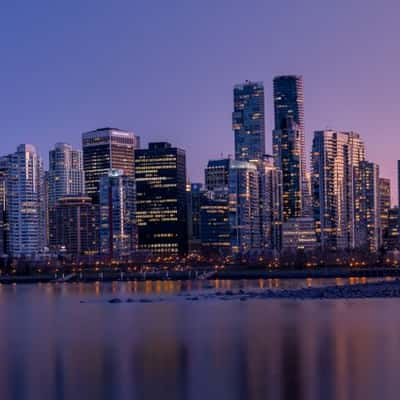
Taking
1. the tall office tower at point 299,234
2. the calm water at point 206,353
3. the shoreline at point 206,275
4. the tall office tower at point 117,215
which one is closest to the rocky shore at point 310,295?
the calm water at point 206,353

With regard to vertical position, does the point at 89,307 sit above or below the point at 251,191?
below

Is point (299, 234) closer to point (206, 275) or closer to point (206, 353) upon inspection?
point (206, 275)

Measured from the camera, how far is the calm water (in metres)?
25.9

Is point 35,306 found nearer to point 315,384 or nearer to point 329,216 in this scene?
point 315,384

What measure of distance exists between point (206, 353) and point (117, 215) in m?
139

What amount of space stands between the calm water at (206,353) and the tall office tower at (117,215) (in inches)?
4437

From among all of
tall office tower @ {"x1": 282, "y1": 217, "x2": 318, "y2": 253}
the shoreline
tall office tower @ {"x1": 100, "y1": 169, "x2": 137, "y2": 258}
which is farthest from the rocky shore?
tall office tower @ {"x1": 282, "y1": 217, "x2": 318, "y2": 253}

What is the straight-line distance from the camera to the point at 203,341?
38.2 meters

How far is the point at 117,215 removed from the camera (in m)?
172

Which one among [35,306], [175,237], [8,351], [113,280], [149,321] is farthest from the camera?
[175,237]

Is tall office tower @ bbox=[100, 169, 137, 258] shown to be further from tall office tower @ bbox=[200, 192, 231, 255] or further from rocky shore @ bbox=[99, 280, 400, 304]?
rocky shore @ bbox=[99, 280, 400, 304]

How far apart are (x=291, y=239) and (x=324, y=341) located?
5703 inches

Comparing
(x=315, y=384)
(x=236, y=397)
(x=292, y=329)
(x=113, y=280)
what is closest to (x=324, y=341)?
(x=292, y=329)

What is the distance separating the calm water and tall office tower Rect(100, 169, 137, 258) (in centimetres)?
11271
